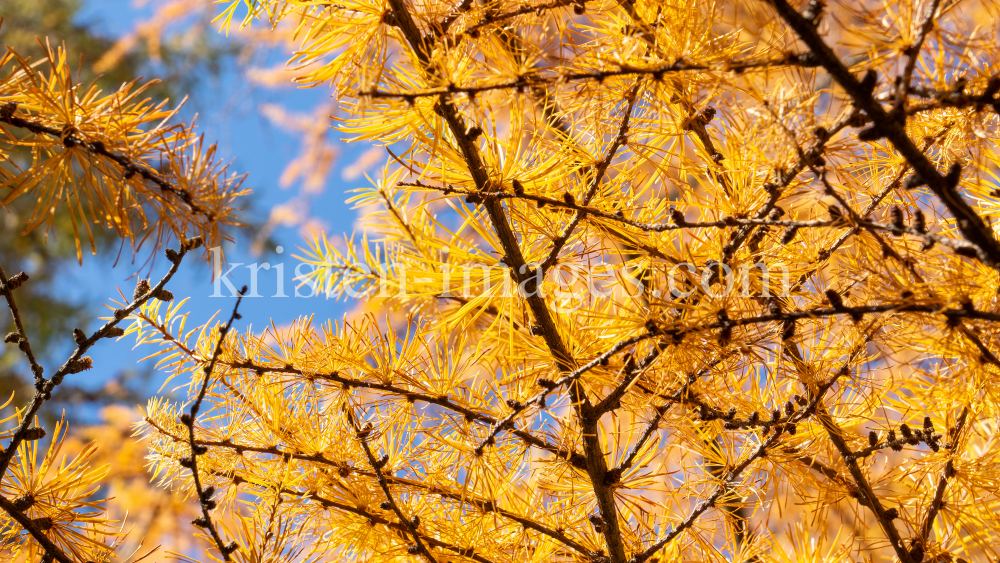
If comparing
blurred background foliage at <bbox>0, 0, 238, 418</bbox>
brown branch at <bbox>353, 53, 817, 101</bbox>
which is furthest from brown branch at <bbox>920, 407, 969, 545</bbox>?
blurred background foliage at <bbox>0, 0, 238, 418</bbox>

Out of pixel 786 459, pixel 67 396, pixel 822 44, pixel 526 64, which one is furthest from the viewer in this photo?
pixel 67 396

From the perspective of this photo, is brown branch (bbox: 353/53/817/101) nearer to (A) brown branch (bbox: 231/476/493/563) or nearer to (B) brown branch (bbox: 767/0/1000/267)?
(B) brown branch (bbox: 767/0/1000/267)

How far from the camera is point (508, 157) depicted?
59cm

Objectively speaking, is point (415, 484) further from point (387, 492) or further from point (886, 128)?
point (886, 128)

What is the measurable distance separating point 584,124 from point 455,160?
19 centimetres

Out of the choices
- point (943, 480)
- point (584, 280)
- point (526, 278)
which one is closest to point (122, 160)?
point (526, 278)

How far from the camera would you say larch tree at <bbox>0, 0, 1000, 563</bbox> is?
0.49 metres

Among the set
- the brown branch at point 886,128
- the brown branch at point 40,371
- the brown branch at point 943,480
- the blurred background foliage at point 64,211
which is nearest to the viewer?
the brown branch at point 886,128

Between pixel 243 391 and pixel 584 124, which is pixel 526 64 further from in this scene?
pixel 243 391

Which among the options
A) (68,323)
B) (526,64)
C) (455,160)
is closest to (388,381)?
(455,160)

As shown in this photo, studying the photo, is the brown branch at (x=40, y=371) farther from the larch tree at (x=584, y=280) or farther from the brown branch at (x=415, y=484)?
the brown branch at (x=415, y=484)

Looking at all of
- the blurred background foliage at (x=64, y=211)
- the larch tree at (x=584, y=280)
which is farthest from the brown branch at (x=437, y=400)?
the blurred background foliage at (x=64, y=211)

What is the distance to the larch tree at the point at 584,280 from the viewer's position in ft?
1.59

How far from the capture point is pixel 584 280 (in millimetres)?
718
